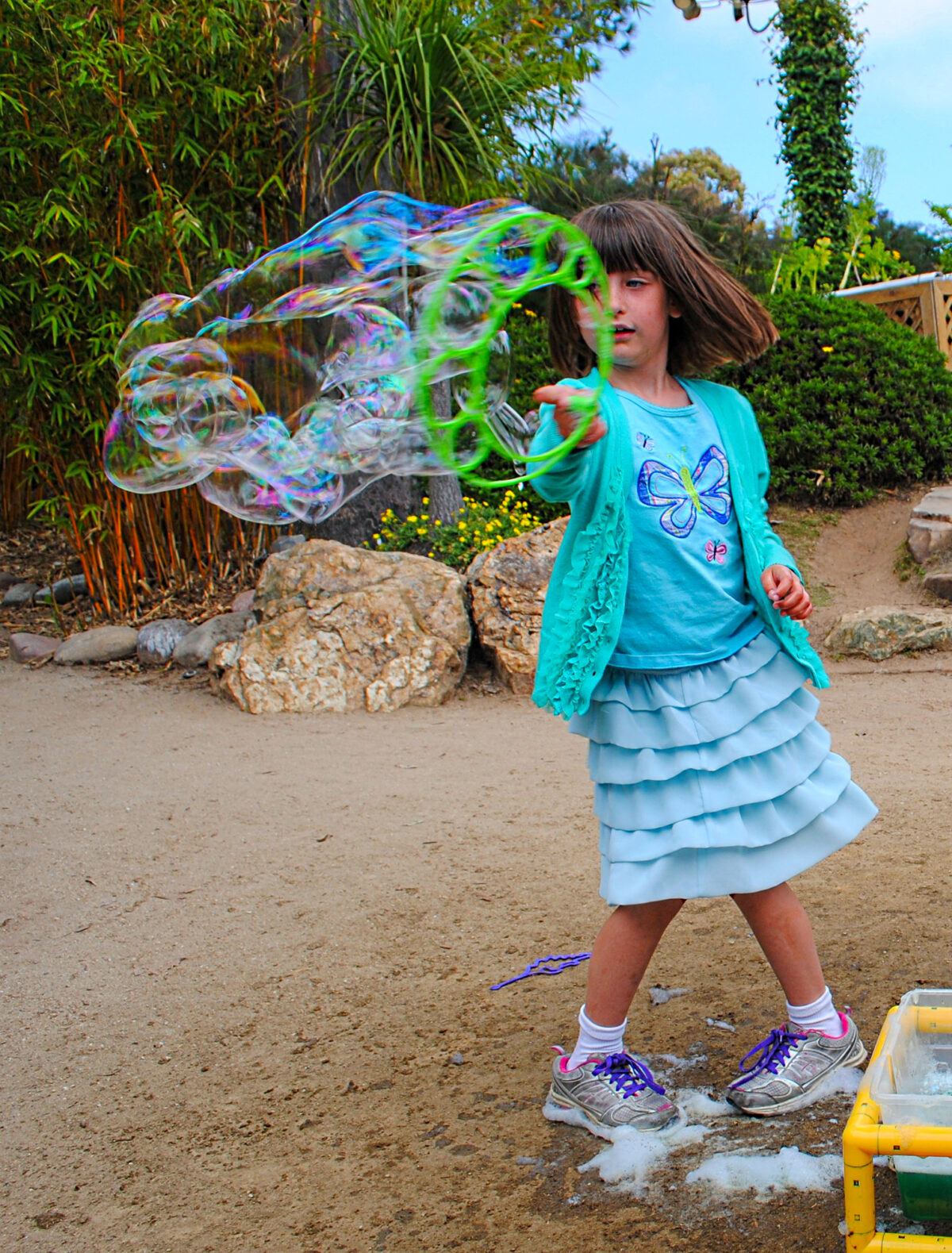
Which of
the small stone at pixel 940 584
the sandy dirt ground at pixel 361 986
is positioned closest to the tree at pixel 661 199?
the small stone at pixel 940 584

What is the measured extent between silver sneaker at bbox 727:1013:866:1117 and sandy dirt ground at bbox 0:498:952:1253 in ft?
0.14

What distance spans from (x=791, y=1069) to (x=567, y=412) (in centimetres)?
114

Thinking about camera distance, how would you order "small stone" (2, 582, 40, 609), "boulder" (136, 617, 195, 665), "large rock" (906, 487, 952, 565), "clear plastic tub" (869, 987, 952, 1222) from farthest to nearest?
"small stone" (2, 582, 40, 609) → "large rock" (906, 487, 952, 565) → "boulder" (136, 617, 195, 665) → "clear plastic tub" (869, 987, 952, 1222)

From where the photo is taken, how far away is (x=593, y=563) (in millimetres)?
2006

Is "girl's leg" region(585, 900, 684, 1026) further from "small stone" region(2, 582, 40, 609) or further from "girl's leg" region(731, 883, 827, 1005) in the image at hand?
"small stone" region(2, 582, 40, 609)

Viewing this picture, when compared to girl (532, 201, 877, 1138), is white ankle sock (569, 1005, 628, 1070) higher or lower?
lower

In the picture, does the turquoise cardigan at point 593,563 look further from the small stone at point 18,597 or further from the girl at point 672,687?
the small stone at point 18,597

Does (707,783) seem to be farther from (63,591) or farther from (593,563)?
(63,591)

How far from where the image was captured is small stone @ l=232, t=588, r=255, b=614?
6.47 meters

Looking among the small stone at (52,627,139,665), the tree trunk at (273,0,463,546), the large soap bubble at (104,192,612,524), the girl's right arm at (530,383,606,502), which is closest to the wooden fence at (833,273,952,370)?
the tree trunk at (273,0,463,546)

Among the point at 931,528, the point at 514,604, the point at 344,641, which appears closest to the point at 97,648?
the point at 344,641

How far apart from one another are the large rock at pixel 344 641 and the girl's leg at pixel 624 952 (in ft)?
11.0

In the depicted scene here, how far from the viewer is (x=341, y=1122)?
2.16 meters

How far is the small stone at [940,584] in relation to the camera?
251 inches
